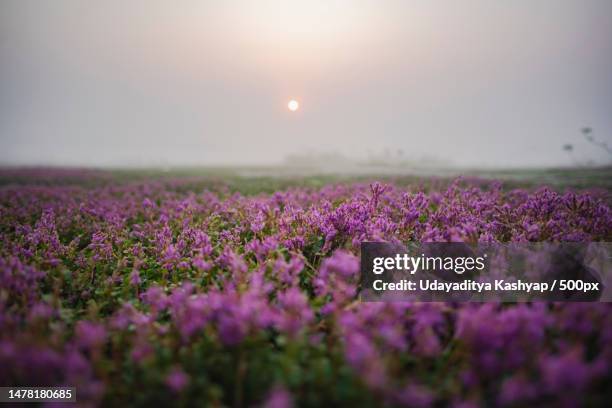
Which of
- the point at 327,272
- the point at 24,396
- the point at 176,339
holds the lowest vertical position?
the point at 24,396

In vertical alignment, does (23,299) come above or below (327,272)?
below

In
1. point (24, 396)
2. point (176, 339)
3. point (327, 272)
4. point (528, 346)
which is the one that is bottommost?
point (24, 396)

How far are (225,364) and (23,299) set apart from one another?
2.02m

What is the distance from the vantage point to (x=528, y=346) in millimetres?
2100

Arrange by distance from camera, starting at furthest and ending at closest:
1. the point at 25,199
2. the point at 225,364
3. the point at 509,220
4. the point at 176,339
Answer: the point at 25,199
the point at 509,220
the point at 176,339
the point at 225,364

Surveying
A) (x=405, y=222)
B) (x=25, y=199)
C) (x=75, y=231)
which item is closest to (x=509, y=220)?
(x=405, y=222)

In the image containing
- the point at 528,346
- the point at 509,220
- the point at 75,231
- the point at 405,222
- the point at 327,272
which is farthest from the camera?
the point at 75,231

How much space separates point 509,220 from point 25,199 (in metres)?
11.4

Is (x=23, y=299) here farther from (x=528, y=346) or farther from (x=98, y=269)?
(x=528, y=346)

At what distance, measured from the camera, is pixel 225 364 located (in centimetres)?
235

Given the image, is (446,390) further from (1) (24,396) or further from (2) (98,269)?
(2) (98,269)

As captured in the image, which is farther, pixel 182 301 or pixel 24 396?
pixel 182 301

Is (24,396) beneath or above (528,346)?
beneath

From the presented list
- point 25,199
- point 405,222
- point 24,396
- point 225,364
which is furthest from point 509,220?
point 25,199
